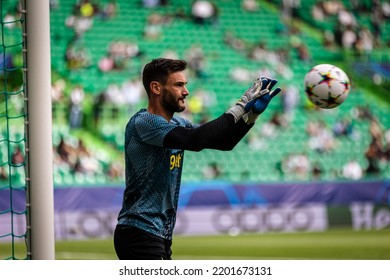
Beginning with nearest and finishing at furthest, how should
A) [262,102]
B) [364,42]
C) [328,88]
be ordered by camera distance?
[262,102]
[328,88]
[364,42]

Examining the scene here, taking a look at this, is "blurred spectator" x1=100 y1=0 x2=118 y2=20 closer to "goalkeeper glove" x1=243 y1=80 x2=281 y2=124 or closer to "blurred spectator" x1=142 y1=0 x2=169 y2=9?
"blurred spectator" x1=142 y1=0 x2=169 y2=9

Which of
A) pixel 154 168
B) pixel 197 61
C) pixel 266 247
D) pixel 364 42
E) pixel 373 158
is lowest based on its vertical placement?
pixel 266 247

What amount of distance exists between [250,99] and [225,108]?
11.8m

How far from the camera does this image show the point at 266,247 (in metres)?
12.6

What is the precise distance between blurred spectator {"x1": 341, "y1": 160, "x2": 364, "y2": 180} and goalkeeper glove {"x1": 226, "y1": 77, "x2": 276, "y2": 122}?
11899mm

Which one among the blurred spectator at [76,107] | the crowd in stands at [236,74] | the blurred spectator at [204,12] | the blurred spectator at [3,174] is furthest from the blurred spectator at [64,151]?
the blurred spectator at [204,12]

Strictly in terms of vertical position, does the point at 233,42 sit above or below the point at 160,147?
above

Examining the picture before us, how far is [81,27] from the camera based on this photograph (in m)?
17.0

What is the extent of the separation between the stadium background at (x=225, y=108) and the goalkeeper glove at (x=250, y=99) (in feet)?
29.6

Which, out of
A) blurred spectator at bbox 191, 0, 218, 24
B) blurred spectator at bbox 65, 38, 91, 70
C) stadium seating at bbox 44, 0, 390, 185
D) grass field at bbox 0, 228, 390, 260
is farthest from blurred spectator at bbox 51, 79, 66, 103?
grass field at bbox 0, 228, 390, 260

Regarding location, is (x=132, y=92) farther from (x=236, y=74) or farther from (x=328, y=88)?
(x=328, y=88)

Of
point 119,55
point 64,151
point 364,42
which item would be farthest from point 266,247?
point 364,42

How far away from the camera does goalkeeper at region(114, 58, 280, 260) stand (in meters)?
5.20
